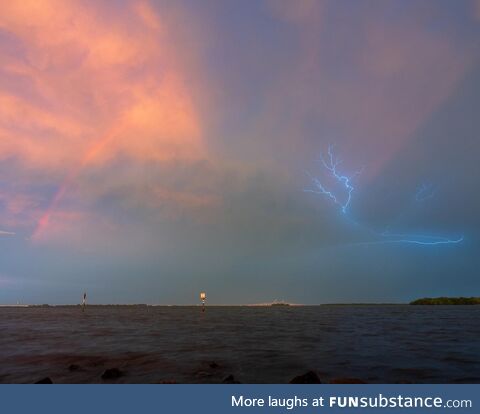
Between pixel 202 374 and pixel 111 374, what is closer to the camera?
pixel 111 374

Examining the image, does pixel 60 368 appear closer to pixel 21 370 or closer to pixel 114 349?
pixel 21 370

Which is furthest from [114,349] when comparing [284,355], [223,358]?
[284,355]

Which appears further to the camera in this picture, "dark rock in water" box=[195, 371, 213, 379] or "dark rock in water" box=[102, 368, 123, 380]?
"dark rock in water" box=[195, 371, 213, 379]

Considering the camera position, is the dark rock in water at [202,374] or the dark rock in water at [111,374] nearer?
the dark rock in water at [111,374]

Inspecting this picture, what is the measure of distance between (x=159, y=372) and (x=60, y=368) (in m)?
5.74

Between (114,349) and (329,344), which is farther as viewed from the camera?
(329,344)

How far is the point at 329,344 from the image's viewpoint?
2928 centimetres

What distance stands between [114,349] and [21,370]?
8.08 meters
